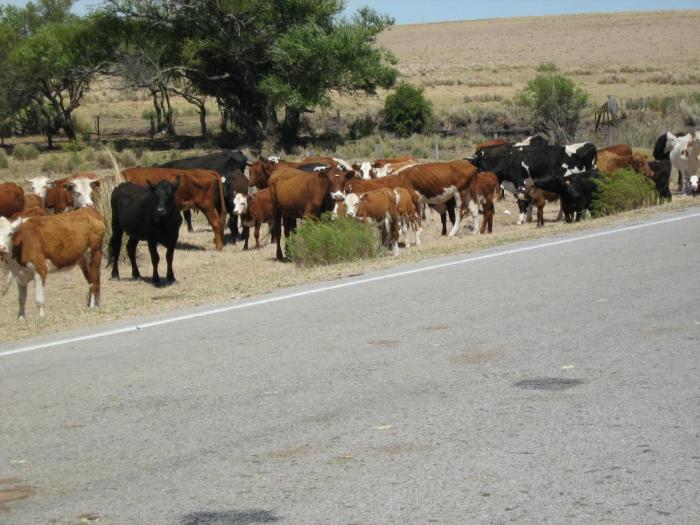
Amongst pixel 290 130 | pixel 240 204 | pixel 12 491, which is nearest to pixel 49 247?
pixel 240 204

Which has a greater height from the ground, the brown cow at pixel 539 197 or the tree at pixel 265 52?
the tree at pixel 265 52

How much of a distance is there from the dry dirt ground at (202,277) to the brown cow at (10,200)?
2.94 meters

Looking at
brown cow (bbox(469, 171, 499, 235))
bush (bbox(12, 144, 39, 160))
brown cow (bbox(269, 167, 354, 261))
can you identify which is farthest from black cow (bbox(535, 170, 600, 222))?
bush (bbox(12, 144, 39, 160))

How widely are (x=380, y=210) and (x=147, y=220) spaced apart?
4460mm

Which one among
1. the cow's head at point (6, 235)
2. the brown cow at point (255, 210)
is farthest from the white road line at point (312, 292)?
the brown cow at point (255, 210)

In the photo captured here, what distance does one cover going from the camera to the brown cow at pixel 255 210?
87.2 feet

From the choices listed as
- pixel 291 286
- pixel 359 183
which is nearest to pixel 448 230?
pixel 359 183

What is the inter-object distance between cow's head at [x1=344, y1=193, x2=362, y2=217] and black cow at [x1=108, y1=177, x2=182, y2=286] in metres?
3.31

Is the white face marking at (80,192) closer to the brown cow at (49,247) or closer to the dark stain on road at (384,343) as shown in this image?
the brown cow at (49,247)

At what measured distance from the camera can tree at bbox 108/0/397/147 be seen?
54281 millimetres

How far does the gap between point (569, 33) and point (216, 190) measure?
131 m

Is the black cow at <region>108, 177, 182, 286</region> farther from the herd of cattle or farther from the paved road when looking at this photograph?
the paved road

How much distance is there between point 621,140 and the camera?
→ 50281 mm

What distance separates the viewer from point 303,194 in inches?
931
